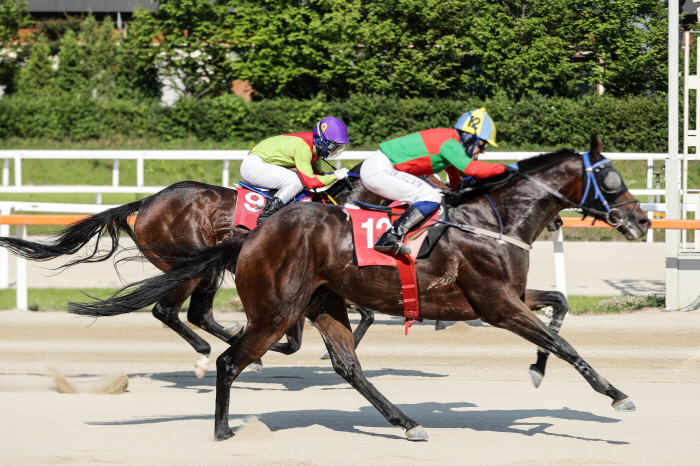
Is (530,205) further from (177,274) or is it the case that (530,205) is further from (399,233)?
(177,274)

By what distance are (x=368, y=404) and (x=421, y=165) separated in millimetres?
1777

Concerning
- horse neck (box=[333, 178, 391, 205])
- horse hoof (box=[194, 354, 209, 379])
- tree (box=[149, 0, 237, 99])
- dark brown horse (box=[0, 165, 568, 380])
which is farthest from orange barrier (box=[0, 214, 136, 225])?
tree (box=[149, 0, 237, 99])

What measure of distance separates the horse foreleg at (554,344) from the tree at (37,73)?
23086 mm

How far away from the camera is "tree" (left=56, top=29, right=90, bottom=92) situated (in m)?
24.9

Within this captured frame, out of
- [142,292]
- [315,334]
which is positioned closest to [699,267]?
[315,334]

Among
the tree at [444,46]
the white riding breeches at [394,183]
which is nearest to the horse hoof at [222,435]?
the white riding breeches at [394,183]

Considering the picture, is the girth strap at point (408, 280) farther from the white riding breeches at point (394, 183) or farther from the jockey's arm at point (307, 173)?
the jockey's arm at point (307, 173)

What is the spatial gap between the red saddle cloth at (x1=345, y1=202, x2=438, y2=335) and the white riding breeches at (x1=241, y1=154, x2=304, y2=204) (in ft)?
6.13

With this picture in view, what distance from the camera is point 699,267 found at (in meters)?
8.57

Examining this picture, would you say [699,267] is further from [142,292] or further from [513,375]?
[142,292]

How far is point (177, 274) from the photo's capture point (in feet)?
17.0

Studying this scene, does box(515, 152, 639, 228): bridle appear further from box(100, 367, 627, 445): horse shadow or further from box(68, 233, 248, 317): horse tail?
box(68, 233, 248, 317): horse tail

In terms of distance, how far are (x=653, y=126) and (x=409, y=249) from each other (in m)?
14.7

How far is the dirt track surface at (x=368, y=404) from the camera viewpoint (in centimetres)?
446
